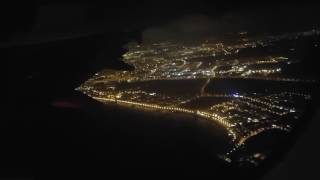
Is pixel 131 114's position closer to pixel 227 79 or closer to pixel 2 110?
pixel 227 79

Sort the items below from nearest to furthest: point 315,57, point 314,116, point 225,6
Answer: point 225,6
point 314,116
point 315,57

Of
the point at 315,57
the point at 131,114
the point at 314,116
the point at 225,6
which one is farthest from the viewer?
the point at 131,114

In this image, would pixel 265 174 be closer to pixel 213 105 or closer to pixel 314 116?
pixel 314 116

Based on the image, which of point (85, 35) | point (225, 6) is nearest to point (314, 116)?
point (225, 6)

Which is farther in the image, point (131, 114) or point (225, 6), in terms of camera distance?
point (131, 114)

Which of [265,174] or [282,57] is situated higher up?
[282,57]

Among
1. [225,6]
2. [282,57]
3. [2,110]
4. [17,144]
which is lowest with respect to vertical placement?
[17,144]
